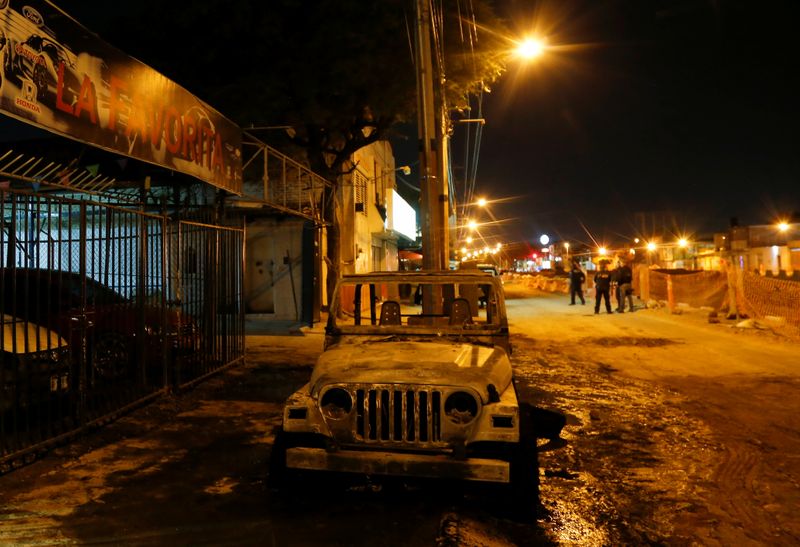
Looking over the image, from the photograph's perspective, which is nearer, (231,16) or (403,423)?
(403,423)

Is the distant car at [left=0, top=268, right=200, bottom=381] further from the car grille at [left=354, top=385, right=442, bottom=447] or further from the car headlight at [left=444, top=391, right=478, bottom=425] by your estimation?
the car headlight at [left=444, top=391, right=478, bottom=425]

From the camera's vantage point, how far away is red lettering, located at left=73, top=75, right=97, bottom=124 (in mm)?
5402

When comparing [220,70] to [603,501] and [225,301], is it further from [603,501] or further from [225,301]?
[603,501]

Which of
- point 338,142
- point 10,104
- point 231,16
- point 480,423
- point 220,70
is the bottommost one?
point 480,423

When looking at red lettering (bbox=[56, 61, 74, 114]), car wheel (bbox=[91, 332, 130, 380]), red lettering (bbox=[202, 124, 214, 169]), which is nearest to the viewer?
red lettering (bbox=[56, 61, 74, 114])

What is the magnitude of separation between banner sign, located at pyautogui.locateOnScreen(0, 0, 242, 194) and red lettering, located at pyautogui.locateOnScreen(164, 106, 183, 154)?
1cm

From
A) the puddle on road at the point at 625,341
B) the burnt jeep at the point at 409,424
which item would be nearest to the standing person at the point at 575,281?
the puddle on road at the point at 625,341

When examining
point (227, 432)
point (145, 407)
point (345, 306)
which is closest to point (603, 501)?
point (227, 432)

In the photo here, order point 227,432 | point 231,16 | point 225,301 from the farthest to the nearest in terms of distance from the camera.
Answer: point 231,16 → point 225,301 → point 227,432

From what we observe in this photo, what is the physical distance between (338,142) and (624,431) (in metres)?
13.3

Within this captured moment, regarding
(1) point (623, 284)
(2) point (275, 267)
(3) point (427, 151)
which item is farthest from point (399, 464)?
(1) point (623, 284)

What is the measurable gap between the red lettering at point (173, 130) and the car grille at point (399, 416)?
4893 mm

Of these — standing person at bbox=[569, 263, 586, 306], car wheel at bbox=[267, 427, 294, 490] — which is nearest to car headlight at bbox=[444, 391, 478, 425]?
car wheel at bbox=[267, 427, 294, 490]

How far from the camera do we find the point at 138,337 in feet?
23.5
